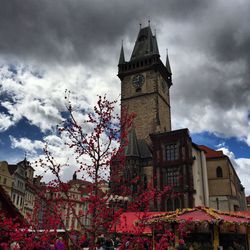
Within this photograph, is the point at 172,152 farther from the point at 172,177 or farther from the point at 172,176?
the point at 172,177

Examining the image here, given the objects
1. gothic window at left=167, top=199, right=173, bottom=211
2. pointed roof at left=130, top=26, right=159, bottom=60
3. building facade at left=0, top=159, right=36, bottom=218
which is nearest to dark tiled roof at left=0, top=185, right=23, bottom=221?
gothic window at left=167, top=199, right=173, bottom=211

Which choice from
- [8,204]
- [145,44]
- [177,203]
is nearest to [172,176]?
[177,203]

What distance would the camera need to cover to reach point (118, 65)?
58406 millimetres

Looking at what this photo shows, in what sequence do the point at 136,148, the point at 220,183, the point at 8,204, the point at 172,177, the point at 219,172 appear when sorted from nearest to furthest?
1. the point at 8,204
2. the point at 172,177
3. the point at 136,148
4. the point at 220,183
5. the point at 219,172

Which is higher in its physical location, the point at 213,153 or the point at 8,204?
the point at 213,153

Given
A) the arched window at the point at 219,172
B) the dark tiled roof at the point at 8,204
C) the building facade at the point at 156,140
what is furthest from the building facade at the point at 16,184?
the dark tiled roof at the point at 8,204

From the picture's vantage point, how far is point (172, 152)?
4091cm

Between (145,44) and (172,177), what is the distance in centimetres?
3128

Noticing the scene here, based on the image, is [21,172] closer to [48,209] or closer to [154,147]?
[154,147]

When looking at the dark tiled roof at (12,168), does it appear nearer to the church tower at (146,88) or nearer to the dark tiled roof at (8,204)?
the church tower at (146,88)

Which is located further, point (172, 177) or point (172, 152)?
point (172, 152)

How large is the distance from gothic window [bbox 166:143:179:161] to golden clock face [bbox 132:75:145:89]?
53.1 ft

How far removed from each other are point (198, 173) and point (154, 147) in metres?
6.91

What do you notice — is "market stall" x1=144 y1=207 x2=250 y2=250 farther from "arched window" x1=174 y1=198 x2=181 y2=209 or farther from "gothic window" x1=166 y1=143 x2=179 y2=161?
"gothic window" x1=166 y1=143 x2=179 y2=161
